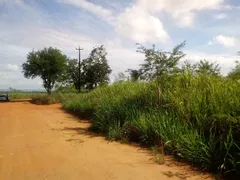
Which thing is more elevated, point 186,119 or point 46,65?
point 46,65

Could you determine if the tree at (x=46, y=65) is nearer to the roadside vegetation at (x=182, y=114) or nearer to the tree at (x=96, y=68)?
the tree at (x=96, y=68)

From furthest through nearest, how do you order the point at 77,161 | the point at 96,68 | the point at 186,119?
the point at 96,68
the point at 186,119
the point at 77,161

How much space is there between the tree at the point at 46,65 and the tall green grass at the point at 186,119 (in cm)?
2823

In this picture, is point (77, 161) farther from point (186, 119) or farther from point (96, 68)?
point (96, 68)

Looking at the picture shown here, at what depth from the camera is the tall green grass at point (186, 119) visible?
5.54 m

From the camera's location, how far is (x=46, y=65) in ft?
123

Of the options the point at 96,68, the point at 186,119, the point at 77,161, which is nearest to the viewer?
the point at 77,161

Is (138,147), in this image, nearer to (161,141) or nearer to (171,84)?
(161,141)

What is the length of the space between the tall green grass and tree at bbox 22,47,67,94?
28232mm

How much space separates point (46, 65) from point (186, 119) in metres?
32.3

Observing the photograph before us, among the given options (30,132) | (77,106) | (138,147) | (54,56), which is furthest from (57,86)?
(138,147)

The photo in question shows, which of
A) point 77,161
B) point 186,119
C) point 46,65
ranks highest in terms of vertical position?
point 46,65

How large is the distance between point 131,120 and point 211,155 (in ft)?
11.4

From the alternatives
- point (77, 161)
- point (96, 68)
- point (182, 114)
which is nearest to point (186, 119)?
point (182, 114)
